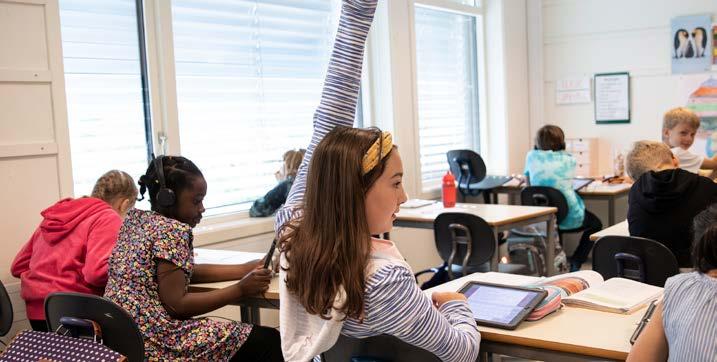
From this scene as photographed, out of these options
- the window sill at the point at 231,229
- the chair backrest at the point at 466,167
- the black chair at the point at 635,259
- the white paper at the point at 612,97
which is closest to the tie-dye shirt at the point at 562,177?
the chair backrest at the point at 466,167

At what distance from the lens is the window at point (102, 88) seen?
378 cm

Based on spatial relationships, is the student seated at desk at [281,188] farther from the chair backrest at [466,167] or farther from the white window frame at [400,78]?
the chair backrest at [466,167]

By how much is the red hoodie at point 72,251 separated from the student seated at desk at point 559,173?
3446 millimetres

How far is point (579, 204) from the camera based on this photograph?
5.37m

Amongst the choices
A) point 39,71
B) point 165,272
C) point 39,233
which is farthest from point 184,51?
point 165,272

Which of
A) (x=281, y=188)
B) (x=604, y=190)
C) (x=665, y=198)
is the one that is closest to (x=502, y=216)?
(x=665, y=198)

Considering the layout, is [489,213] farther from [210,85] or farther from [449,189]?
[210,85]

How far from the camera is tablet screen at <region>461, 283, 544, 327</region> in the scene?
75.5 inches

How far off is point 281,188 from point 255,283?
208 centimetres

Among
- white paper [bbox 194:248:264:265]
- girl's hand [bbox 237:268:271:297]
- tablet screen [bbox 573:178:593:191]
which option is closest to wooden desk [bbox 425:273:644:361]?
girl's hand [bbox 237:268:271:297]

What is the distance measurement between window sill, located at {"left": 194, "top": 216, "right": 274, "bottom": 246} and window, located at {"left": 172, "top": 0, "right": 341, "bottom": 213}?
165 millimetres

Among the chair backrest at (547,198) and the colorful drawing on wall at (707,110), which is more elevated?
the colorful drawing on wall at (707,110)

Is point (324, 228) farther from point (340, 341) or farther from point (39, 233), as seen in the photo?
point (39, 233)

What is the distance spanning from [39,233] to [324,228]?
5.90ft
